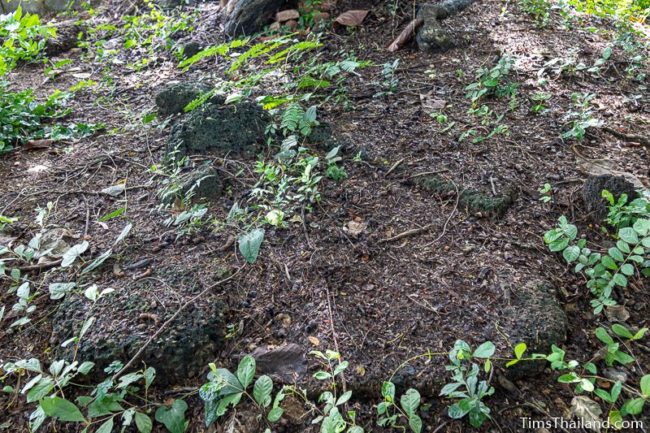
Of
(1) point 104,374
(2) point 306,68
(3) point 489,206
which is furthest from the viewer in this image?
(2) point 306,68

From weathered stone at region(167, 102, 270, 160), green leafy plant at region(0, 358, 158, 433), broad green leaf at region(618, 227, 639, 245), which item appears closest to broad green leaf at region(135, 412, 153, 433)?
green leafy plant at region(0, 358, 158, 433)

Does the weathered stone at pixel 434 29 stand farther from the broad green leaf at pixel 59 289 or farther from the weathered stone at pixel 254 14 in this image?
the broad green leaf at pixel 59 289

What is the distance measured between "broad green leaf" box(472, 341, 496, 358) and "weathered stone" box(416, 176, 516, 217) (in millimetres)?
886

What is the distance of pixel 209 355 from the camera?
189 centimetres

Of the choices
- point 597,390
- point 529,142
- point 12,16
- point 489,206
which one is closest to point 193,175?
point 489,206

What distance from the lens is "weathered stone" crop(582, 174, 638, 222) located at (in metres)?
2.22

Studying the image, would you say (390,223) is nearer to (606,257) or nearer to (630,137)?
(606,257)

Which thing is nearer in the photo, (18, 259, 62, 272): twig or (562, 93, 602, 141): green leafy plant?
(18, 259, 62, 272): twig

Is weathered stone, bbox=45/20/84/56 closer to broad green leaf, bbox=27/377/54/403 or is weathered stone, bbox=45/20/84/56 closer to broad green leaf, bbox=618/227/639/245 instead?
broad green leaf, bbox=27/377/54/403

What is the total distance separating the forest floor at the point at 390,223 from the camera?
6.10ft

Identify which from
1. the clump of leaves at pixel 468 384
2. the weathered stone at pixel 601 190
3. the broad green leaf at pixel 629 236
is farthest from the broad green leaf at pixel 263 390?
the weathered stone at pixel 601 190

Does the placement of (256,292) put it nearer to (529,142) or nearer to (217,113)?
(217,113)

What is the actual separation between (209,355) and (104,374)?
0.42 metres

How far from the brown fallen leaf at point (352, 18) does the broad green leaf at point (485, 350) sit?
3178mm
